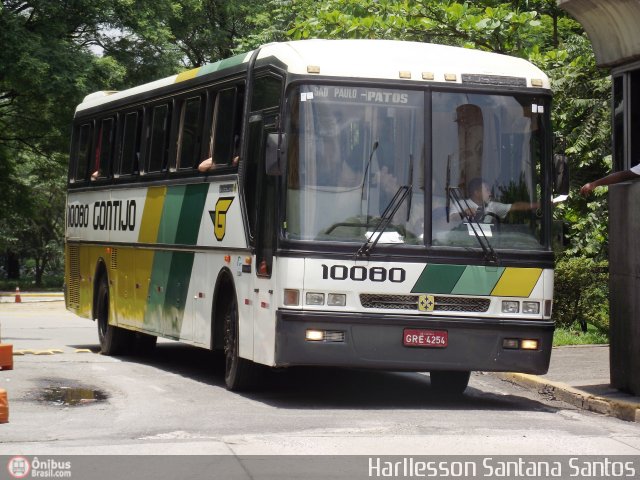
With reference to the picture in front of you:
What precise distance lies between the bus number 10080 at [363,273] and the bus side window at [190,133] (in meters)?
3.80

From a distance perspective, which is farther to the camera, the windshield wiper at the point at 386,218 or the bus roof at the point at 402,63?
the bus roof at the point at 402,63

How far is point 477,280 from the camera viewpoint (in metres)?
12.9

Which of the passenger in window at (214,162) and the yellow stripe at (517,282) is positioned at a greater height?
the passenger in window at (214,162)

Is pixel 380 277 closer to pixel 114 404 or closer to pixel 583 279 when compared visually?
pixel 114 404

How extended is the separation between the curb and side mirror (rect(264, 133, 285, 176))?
3801mm

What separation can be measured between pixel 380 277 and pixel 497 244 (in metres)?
1.20

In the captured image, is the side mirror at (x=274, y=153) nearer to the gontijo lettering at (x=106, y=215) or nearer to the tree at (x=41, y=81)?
the gontijo lettering at (x=106, y=215)

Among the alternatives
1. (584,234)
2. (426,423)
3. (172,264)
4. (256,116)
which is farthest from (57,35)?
(426,423)

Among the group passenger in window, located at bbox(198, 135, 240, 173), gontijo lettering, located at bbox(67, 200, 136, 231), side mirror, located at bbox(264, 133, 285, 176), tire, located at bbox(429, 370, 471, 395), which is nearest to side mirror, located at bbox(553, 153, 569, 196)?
tire, located at bbox(429, 370, 471, 395)

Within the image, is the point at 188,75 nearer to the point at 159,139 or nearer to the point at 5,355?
the point at 159,139

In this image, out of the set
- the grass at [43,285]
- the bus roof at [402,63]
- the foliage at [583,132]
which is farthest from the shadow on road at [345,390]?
the grass at [43,285]

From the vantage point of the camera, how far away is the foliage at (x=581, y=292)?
69.6 ft
